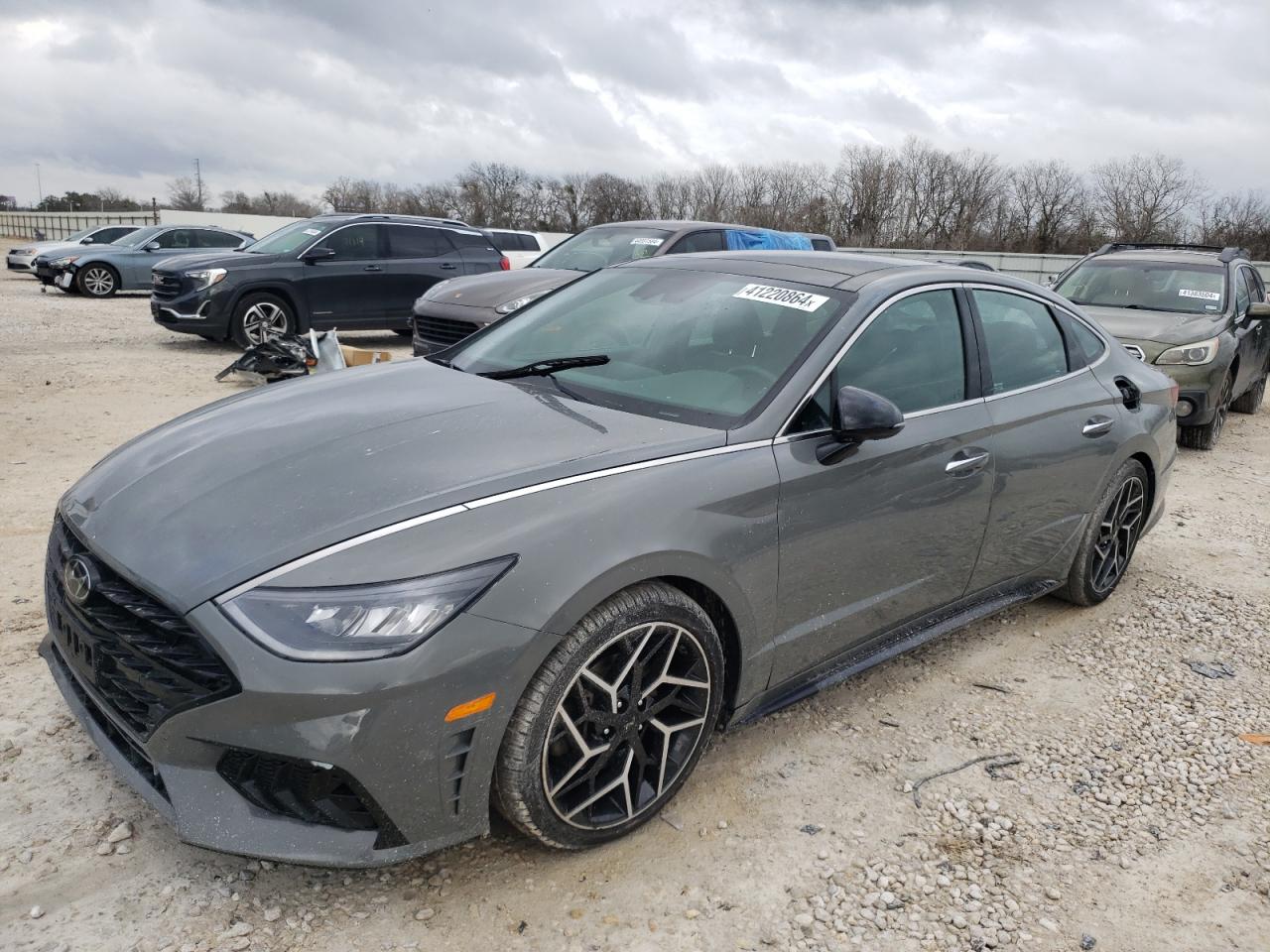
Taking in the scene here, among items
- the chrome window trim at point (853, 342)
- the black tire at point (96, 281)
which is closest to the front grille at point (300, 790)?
the chrome window trim at point (853, 342)

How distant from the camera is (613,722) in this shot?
8.43ft

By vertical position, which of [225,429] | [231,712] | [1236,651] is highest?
[225,429]

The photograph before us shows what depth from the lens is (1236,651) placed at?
4.30 m

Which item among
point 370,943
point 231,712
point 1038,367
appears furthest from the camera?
point 1038,367

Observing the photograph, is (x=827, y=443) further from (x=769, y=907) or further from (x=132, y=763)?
(x=132, y=763)

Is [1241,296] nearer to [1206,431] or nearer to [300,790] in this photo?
[1206,431]

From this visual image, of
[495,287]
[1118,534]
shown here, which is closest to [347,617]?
[1118,534]

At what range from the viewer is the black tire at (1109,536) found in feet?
14.5

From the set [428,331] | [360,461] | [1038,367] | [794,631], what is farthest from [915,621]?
[428,331]

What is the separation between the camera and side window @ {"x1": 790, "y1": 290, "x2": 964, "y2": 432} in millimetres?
3133

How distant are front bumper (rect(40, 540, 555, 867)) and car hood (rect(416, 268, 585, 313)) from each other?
246 inches

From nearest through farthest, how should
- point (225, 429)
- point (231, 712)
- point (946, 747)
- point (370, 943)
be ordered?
1. point (231, 712)
2. point (370, 943)
3. point (225, 429)
4. point (946, 747)

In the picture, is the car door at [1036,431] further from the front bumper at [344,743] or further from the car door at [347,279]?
the car door at [347,279]

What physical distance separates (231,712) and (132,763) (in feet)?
1.47
